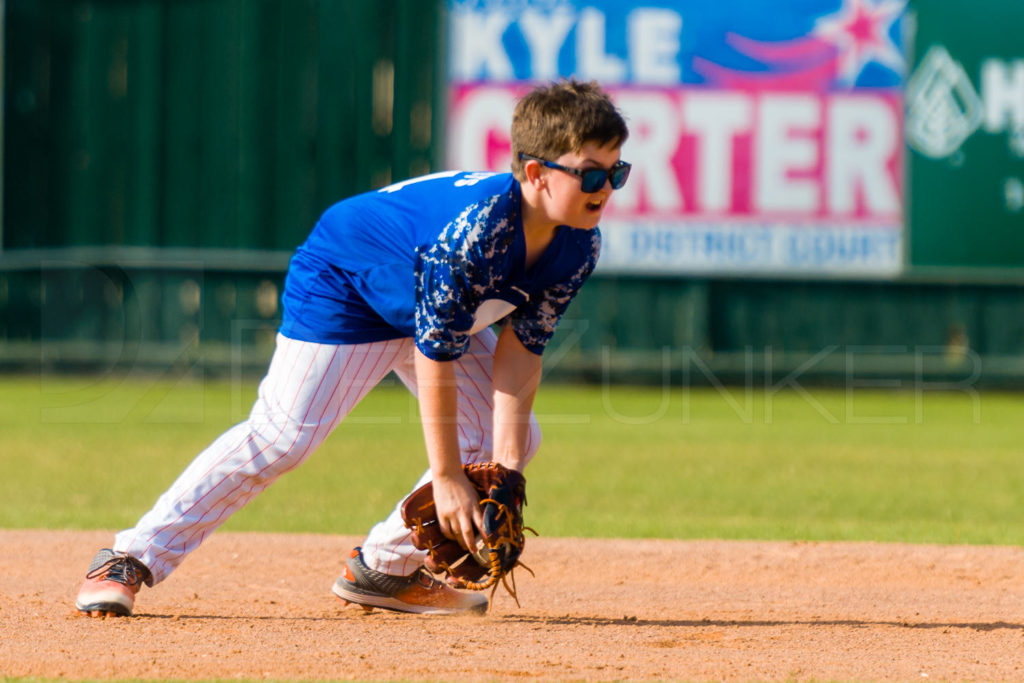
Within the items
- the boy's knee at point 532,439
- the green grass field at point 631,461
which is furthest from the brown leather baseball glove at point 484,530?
the green grass field at point 631,461

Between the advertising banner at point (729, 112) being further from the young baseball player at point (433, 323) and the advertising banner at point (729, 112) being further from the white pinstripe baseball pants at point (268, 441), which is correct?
Answer: the white pinstripe baseball pants at point (268, 441)

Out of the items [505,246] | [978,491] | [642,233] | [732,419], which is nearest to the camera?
[505,246]

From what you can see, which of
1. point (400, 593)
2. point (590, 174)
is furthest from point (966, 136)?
point (590, 174)

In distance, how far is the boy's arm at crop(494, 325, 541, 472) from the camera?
3.84 m

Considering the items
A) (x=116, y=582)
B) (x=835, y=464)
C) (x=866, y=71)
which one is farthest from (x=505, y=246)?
(x=866, y=71)

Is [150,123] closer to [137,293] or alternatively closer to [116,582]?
[137,293]

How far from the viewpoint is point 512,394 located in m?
3.84

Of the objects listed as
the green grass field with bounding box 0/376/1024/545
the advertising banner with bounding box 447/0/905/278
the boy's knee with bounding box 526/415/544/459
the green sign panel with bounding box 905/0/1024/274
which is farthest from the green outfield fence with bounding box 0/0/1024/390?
the boy's knee with bounding box 526/415/544/459

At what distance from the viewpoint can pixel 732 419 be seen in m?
11.7

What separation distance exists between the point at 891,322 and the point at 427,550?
10.7m

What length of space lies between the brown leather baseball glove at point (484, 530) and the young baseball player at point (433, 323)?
0.26 ft

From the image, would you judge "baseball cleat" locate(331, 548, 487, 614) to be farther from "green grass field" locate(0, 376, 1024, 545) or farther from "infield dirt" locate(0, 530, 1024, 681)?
"green grass field" locate(0, 376, 1024, 545)

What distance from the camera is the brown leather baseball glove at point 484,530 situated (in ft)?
12.0

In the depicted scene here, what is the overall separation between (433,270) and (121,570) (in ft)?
4.52
